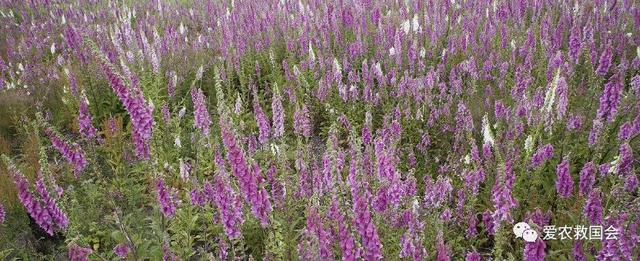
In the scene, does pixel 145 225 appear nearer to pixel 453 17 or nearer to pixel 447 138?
pixel 447 138

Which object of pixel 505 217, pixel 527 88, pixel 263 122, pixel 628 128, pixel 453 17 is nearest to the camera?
pixel 505 217

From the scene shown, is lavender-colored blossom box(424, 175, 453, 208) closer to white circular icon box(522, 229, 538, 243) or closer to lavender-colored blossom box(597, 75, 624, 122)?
white circular icon box(522, 229, 538, 243)

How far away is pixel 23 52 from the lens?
29.3 feet

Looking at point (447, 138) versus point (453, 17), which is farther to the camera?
point (453, 17)

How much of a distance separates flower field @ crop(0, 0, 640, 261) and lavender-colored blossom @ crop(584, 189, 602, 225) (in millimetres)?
14

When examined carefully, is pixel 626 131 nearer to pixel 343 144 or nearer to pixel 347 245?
pixel 347 245

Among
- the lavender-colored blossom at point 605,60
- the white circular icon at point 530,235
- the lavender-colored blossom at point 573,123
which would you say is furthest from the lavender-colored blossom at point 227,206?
the lavender-colored blossom at point 605,60

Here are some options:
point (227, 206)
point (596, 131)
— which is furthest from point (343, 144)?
point (227, 206)

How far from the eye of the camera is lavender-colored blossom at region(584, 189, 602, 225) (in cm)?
276

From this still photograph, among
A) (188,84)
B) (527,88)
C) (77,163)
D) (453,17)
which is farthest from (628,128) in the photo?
(188,84)

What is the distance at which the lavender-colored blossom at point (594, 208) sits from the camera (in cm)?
276

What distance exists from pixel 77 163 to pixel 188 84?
328 cm

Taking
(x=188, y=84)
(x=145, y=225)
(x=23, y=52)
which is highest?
(x=23, y=52)

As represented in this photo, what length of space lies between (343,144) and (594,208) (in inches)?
128
